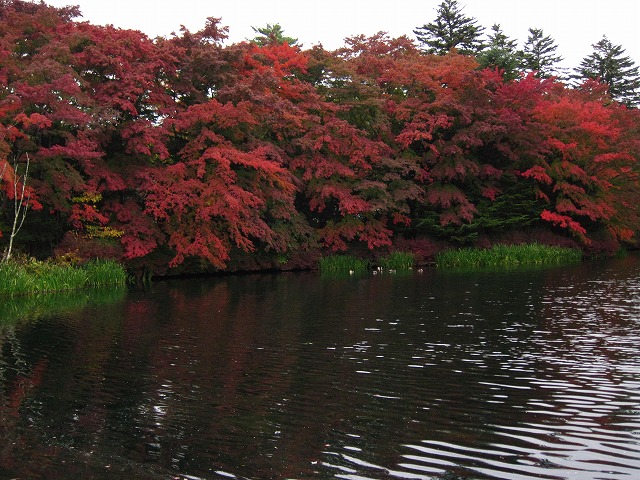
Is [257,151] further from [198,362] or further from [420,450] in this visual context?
[420,450]

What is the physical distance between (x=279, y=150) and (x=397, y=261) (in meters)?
6.83

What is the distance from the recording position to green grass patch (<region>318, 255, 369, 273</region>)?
27.1 metres

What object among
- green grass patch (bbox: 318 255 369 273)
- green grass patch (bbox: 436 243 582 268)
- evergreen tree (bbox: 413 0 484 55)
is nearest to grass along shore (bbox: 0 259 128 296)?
green grass patch (bbox: 318 255 369 273)

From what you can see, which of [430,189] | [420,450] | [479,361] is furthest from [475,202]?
[420,450]

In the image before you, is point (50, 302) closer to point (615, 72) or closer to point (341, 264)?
point (341, 264)

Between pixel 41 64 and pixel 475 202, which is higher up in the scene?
pixel 41 64

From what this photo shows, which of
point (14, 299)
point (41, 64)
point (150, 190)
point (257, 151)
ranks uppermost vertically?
point (41, 64)

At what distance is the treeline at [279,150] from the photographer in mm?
20359

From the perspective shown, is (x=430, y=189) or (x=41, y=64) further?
(x=430, y=189)

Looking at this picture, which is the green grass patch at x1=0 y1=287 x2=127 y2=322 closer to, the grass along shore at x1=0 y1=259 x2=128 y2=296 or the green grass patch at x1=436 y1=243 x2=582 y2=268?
the grass along shore at x1=0 y1=259 x2=128 y2=296

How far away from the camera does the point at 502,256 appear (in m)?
28.5

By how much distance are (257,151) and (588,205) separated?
52.2 ft

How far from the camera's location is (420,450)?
5.29 m

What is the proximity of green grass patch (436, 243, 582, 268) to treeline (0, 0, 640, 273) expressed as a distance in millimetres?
993
